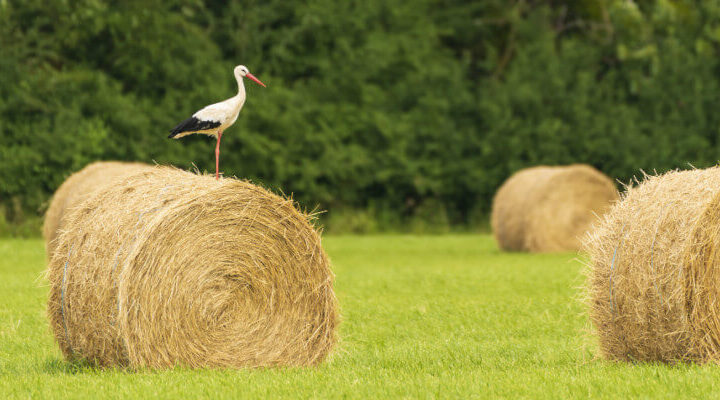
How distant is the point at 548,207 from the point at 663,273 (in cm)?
1180

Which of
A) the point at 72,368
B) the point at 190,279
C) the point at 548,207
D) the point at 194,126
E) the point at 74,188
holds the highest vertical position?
the point at 194,126

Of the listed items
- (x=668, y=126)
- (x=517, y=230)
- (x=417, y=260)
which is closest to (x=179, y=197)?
(x=417, y=260)

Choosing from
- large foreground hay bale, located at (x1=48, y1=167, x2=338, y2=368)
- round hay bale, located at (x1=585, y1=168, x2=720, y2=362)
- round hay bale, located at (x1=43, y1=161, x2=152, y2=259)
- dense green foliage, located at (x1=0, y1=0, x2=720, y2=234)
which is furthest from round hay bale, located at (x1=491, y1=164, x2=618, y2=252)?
large foreground hay bale, located at (x1=48, y1=167, x2=338, y2=368)

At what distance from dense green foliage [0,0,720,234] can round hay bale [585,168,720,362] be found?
18057 millimetres

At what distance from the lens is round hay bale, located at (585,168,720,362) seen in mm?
7246

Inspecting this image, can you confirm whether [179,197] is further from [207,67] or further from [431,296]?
[207,67]

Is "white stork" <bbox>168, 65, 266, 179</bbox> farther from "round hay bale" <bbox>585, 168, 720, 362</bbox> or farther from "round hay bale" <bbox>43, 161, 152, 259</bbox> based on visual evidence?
"round hay bale" <bbox>43, 161, 152, 259</bbox>

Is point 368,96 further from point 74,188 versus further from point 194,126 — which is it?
point 194,126

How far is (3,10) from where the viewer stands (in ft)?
75.3

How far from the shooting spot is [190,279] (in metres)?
7.59

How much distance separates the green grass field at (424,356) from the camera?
6.39 m

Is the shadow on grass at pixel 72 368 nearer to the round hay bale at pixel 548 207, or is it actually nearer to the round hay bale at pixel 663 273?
the round hay bale at pixel 663 273

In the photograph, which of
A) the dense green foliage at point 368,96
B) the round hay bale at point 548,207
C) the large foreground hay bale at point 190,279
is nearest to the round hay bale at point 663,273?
the large foreground hay bale at point 190,279

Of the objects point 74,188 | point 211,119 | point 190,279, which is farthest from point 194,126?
point 74,188
